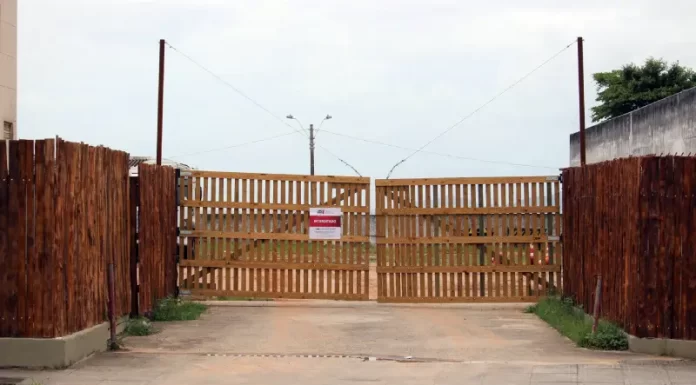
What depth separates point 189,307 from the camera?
15953 millimetres

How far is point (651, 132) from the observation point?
74.6ft

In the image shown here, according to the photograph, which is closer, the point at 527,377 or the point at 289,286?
the point at 527,377

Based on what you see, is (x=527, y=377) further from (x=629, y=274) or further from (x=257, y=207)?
(x=257, y=207)

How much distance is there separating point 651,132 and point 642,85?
101 ft

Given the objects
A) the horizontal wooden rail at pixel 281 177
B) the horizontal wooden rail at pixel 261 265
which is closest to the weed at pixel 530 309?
the horizontal wooden rail at pixel 261 265

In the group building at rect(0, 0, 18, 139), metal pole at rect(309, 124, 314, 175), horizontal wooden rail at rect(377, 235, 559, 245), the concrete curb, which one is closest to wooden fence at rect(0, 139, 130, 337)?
building at rect(0, 0, 18, 139)

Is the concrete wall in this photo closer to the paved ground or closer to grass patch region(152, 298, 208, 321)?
the paved ground

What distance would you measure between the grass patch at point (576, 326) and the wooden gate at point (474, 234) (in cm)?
76

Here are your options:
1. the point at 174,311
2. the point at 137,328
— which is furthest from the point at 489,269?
the point at 137,328

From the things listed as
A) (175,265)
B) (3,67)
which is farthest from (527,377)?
(3,67)

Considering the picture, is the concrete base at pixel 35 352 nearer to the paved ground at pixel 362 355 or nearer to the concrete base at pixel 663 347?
the paved ground at pixel 362 355

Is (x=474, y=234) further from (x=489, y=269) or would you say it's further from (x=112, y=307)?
(x=112, y=307)

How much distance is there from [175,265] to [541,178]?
678cm

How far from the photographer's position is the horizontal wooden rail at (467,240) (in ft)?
55.6
